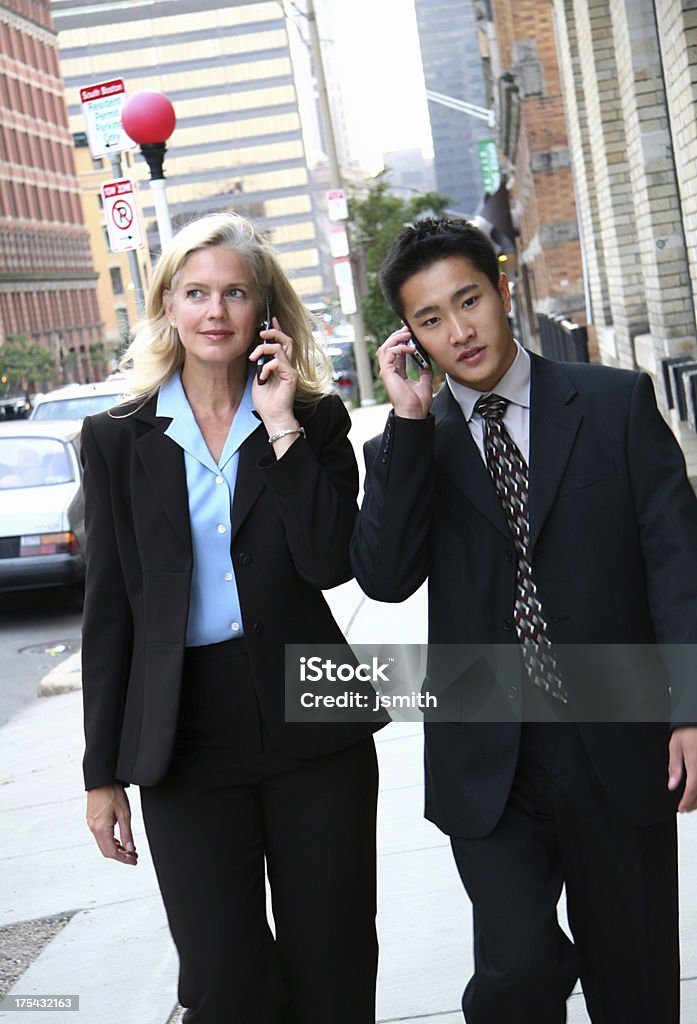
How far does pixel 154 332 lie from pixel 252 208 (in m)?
176

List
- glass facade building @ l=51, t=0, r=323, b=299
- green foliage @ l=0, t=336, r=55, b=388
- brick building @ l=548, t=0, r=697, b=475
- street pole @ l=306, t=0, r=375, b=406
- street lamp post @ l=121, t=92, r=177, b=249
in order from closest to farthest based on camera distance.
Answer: brick building @ l=548, t=0, r=697, b=475
street lamp post @ l=121, t=92, r=177, b=249
street pole @ l=306, t=0, r=375, b=406
green foliage @ l=0, t=336, r=55, b=388
glass facade building @ l=51, t=0, r=323, b=299

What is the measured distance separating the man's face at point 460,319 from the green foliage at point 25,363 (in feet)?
308

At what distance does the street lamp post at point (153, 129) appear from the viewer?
32.0 feet

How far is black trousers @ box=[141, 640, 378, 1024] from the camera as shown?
329 centimetres

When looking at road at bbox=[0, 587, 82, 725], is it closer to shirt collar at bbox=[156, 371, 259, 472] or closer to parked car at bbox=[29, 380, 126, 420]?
parked car at bbox=[29, 380, 126, 420]

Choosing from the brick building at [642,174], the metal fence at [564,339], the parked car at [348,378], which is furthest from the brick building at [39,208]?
the brick building at [642,174]

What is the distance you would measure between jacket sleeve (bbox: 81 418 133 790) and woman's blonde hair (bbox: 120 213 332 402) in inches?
13.7

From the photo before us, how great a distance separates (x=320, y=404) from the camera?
362 centimetres

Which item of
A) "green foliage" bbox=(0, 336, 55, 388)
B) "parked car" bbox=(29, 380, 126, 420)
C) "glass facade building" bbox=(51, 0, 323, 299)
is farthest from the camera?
"glass facade building" bbox=(51, 0, 323, 299)

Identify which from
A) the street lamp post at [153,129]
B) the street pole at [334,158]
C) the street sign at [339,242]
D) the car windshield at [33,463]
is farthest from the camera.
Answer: the street pole at [334,158]

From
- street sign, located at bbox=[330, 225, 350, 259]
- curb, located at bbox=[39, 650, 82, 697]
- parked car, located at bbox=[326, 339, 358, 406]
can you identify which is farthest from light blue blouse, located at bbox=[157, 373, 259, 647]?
parked car, located at bbox=[326, 339, 358, 406]

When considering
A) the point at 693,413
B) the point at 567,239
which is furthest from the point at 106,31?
the point at 693,413

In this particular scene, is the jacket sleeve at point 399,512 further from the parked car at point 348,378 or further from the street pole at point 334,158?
the parked car at point 348,378

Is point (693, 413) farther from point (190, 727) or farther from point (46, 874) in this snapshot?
point (190, 727)
